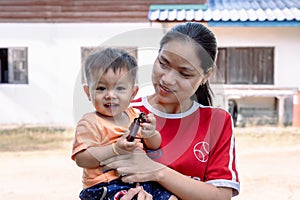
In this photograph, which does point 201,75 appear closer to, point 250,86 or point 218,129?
point 218,129

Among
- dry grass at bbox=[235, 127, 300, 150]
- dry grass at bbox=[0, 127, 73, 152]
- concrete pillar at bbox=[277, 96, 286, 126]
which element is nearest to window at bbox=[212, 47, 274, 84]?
concrete pillar at bbox=[277, 96, 286, 126]

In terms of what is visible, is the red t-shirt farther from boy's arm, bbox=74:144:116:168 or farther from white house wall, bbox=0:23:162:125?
white house wall, bbox=0:23:162:125

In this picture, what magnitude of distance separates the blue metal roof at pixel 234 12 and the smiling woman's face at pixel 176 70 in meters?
7.48

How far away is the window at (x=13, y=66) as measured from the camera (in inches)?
409

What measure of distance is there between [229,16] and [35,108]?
4.34 meters

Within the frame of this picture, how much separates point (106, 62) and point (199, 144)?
416 millimetres

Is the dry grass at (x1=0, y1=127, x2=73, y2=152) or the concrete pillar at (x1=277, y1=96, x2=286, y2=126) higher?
the concrete pillar at (x1=277, y1=96, x2=286, y2=126)

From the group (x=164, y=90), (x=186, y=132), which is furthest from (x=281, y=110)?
(x=164, y=90)

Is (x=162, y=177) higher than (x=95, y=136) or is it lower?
lower

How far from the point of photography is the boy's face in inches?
58.8

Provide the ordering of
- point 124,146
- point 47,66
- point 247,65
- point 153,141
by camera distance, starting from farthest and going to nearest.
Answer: point 47,66 < point 247,65 < point 153,141 < point 124,146

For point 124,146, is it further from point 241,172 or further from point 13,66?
point 13,66

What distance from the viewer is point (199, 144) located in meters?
1.63

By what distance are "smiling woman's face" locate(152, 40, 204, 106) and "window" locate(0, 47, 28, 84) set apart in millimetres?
9159
